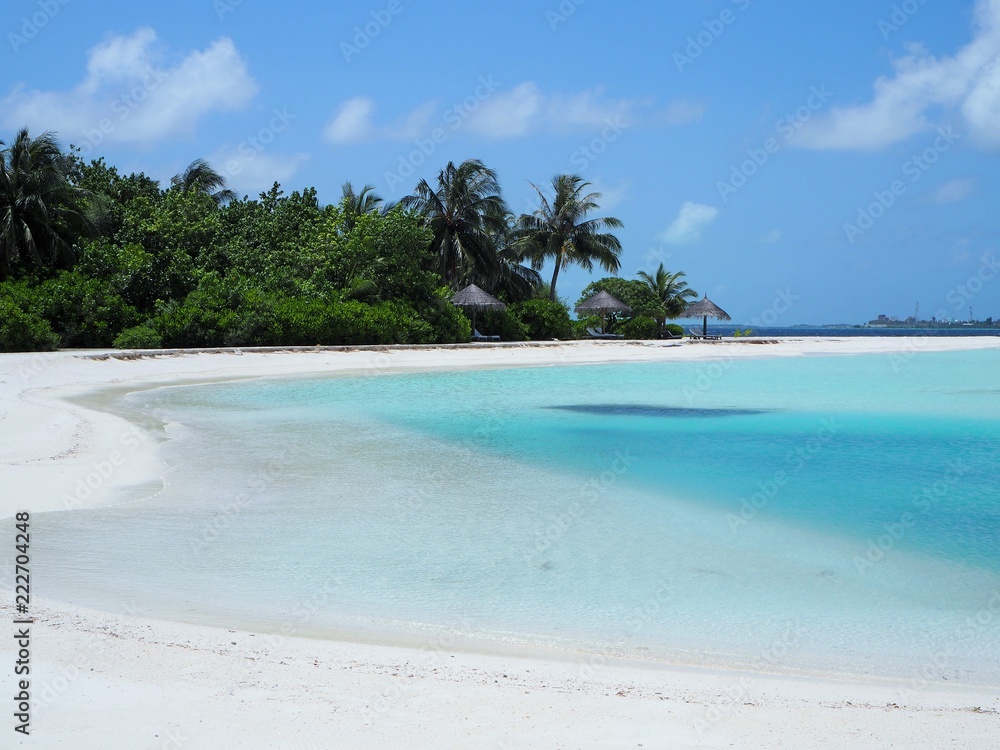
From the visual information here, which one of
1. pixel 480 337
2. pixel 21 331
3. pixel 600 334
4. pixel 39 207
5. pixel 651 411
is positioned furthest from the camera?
pixel 600 334

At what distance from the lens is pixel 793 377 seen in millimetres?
24688

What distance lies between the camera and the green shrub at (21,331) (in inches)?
840

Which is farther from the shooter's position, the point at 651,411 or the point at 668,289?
the point at 668,289

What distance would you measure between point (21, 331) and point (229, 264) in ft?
26.1

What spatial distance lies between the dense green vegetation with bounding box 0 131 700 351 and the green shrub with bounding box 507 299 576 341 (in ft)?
0.17

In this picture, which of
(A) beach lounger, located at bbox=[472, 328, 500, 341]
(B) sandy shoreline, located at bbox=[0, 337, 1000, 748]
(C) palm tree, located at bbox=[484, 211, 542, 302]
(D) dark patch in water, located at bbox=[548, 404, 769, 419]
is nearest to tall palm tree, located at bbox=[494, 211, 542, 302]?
(C) palm tree, located at bbox=[484, 211, 542, 302]

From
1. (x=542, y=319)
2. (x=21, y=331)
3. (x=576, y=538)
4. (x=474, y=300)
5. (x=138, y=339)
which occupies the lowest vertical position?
(x=576, y=538)

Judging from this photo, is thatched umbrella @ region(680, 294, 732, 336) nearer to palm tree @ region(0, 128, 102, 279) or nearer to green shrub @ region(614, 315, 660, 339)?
green shrub @ region(614, 315, 660, 339)

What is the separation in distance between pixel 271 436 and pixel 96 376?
876 cm

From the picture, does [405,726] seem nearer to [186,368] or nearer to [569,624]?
[569,624]

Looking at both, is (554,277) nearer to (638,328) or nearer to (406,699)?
(638,328)

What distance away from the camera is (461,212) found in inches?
1355

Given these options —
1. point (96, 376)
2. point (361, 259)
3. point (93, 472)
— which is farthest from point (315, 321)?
point (93, 472)

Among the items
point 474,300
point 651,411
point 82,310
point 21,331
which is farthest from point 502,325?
point 651,411
